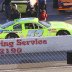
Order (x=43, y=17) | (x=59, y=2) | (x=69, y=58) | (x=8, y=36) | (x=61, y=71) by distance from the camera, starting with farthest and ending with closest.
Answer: (x=59, y=2) < (x=43, y=17) < (x=8, y=36) < (x=69, y=58) < (x=61, y=71)

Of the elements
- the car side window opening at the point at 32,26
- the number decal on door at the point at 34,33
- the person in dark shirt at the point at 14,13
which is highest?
the car side window opening at the point at 32,26

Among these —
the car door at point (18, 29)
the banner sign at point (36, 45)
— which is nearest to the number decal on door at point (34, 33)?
the car door at point (18, 29)

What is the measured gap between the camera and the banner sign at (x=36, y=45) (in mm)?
15578

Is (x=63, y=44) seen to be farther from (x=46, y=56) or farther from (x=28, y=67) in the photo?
(x=28, y=67)

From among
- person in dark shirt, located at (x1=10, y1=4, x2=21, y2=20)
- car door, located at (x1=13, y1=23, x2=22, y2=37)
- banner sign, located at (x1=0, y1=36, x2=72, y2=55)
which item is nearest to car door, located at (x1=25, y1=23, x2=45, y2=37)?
car door, located at (x1=13, y1=23, x2=22, y2=37)

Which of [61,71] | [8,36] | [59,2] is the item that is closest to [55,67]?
[61,71]

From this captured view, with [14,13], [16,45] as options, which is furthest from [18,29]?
[14,13]

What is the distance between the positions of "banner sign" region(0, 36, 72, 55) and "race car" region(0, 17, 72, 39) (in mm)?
3630

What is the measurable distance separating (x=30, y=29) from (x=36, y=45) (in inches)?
159

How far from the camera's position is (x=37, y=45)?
621 inches

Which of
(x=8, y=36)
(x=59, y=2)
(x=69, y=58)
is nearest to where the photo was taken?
(x=69, y=58)

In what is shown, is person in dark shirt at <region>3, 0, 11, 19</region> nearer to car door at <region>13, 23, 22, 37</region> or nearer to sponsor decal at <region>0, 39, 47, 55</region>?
car door at <region>13, 23, 22, 37</region>

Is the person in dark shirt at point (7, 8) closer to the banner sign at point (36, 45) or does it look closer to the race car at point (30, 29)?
the race car at point (30, 29)

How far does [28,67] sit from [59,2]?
13.3 m
